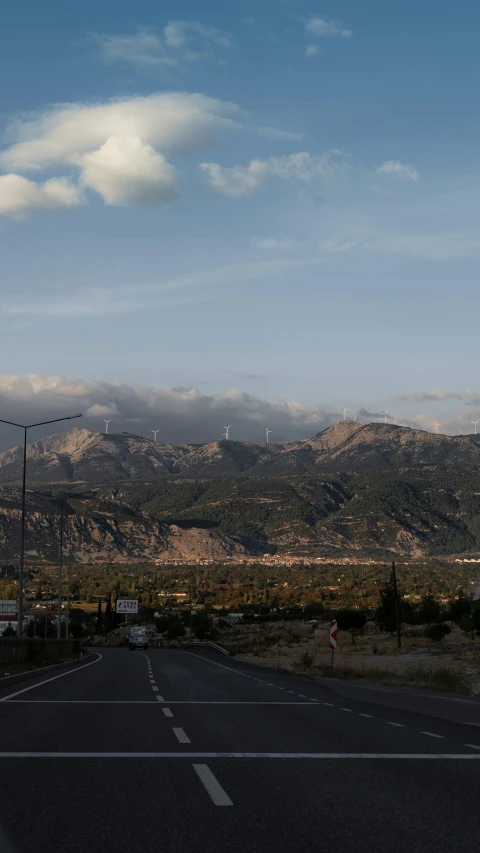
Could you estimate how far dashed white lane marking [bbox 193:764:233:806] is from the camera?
912cm

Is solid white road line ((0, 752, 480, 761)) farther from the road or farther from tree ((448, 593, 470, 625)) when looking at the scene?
tree ((448, 593, 470, 625))

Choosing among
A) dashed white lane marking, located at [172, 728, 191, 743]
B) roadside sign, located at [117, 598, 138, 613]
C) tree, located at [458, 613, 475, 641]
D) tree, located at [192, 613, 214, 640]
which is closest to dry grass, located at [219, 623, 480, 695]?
tree, located at [458, 613, 475, 641]

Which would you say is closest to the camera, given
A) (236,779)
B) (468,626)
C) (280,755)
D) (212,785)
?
(212,785)

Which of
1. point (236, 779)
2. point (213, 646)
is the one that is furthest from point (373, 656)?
point (236, 779)

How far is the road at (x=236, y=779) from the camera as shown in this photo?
25.2 feet

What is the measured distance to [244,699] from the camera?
79.6 feet

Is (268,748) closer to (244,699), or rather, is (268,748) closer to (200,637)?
(244,699)

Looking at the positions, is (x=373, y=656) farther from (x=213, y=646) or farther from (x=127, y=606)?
(x=127, y=606)

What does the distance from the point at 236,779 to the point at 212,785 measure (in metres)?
0.53

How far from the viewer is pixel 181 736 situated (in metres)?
14.6

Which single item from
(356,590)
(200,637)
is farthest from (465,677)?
(356,590)

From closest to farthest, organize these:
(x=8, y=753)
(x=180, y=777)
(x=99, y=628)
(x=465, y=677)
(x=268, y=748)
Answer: (x=180, y=777)
(x=8, y=753)
(x=268, y=748)
(x=465, y=677)
(x=99, y=628)

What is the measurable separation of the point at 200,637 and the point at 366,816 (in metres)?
110

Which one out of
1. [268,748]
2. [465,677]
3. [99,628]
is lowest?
[99,628]
